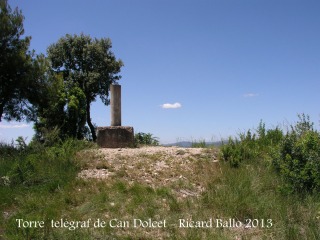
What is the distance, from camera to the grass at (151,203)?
452 cm

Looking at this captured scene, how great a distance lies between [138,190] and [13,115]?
31.4 feet

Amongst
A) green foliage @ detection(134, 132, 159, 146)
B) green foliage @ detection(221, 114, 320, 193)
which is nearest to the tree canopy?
green foliage @ detection(134, 132, 159, 146)

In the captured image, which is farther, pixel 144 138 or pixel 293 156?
pixel 144 138

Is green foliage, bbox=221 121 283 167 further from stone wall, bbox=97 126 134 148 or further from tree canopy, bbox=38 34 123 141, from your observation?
tree canopy, bbox=38 34 123 141

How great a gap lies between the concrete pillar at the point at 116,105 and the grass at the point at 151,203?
148 inches

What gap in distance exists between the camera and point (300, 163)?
6043mm

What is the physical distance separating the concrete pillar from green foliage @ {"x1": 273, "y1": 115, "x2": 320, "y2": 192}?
569 centimetres

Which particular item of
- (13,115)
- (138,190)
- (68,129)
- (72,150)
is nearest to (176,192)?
(138,190)

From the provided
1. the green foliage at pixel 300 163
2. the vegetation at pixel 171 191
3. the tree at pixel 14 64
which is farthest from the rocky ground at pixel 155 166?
the tree at pixel 14 64

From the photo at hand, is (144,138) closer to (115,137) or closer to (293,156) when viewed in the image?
(115,137)

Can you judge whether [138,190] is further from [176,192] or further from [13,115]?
[13,115]

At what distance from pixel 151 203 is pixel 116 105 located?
609 centimetres

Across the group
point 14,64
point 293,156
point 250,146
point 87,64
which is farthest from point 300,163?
point 87,64

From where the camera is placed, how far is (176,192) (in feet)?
19.3
